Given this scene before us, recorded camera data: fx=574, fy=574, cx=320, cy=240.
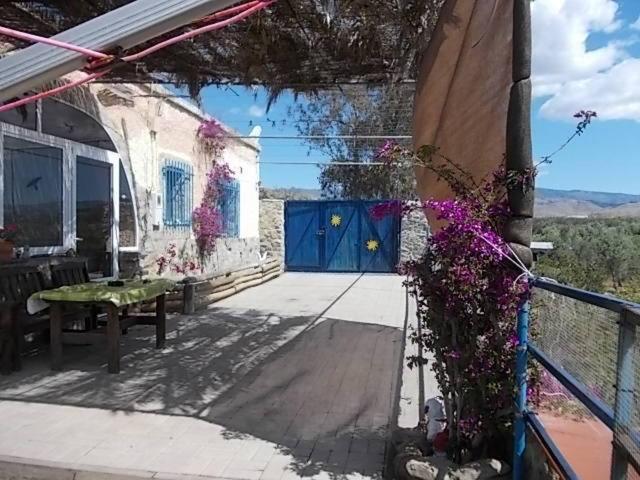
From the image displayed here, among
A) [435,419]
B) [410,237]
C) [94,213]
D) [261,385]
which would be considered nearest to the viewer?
[435,419]

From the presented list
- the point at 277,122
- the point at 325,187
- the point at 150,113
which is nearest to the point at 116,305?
the point at 150,113

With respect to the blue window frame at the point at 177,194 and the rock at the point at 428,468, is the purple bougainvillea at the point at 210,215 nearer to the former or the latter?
the blue window frame at the point at 177,194

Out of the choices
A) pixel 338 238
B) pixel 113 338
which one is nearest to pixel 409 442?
pixel 113 338

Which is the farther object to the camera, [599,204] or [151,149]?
[599,204]

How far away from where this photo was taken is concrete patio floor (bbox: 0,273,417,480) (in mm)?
3489

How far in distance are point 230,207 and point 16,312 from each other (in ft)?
30.1

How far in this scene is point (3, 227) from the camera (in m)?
6.64

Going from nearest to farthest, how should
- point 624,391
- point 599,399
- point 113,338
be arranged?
point 624,391 → point 599,399 → point 113,338

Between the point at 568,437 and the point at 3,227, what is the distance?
6.34 m

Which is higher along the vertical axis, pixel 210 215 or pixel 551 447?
pixel 210 215

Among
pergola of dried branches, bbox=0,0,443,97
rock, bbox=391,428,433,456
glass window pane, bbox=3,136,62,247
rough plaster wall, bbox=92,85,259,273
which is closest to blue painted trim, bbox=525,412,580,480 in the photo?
rock, bbox=391,428,433,456

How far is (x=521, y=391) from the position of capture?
2832 millimetres

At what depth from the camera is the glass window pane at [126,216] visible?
30.6 feet

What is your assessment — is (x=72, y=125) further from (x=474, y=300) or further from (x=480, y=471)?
(x=480, y=471)
